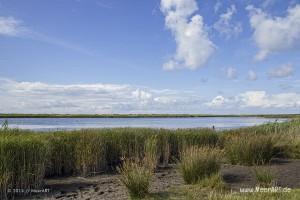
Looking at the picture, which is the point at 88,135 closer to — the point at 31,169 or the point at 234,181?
the point at 31,169

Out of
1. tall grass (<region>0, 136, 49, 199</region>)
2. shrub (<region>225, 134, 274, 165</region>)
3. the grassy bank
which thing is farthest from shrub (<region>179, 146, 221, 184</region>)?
tall grass (<region>0, 136, 49, 199</region>)

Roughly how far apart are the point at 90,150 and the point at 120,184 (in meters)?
1.94

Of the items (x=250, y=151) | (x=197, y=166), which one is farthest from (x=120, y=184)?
(x=250, y=151)

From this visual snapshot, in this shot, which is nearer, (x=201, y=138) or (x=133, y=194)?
(x=133, y=194)

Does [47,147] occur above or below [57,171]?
above

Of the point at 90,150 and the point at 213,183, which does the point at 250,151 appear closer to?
the point at 213,183

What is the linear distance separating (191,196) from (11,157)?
4054mm

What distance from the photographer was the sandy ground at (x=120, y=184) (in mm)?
9117

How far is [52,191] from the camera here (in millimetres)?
9656

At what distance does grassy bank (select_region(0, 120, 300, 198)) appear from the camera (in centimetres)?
938

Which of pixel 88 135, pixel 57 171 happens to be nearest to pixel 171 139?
pixel 88 135

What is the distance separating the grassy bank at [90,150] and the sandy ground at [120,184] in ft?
1.76

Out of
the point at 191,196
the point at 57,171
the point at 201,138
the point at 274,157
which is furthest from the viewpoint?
the point at 201,138

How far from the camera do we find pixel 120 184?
402 inches
